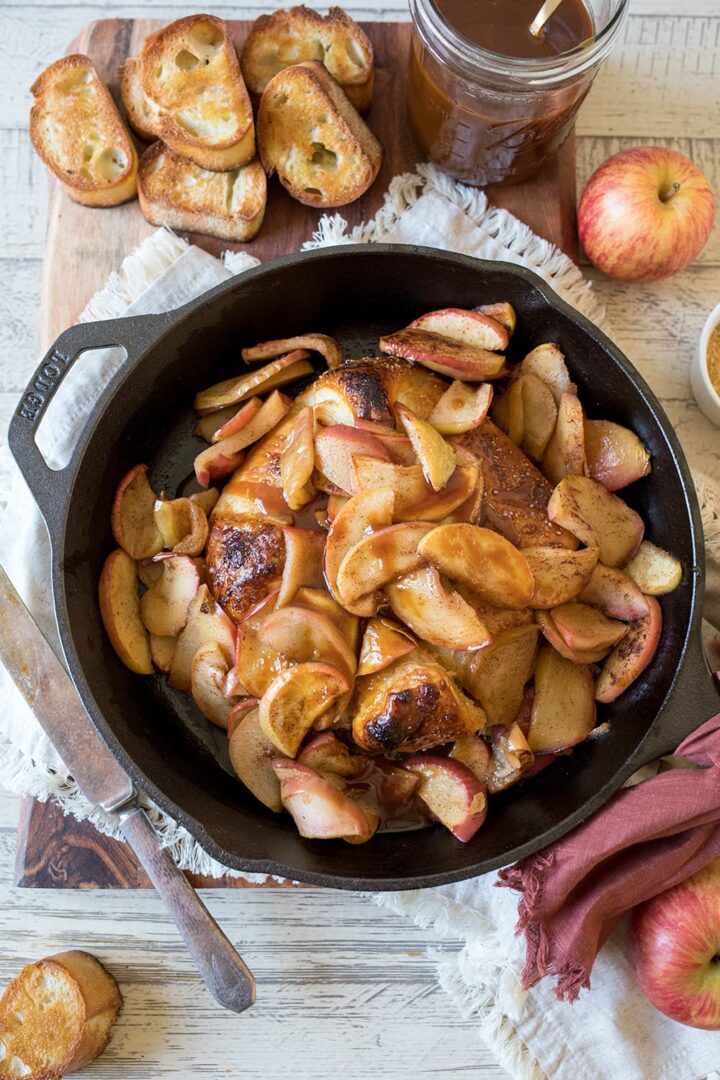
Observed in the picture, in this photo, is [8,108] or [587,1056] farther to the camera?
[8,108]

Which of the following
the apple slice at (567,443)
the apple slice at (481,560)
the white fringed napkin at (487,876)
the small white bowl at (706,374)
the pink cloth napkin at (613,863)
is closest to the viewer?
the apple slice at (481,560)

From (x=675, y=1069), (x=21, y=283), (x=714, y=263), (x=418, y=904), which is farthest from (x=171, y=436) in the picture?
(x=675, y=1069)

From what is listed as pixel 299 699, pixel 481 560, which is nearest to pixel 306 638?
pixel 299 699

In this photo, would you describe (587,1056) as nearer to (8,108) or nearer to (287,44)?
(287,44)

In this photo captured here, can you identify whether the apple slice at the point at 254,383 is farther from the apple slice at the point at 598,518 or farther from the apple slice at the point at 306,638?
the apple slice at the point at 598,518

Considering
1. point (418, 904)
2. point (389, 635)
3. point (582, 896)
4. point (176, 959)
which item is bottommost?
point (176, 959)

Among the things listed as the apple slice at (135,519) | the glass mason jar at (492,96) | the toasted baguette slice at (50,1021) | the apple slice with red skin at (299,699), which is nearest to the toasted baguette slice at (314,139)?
the glass mason jar at (492,96)

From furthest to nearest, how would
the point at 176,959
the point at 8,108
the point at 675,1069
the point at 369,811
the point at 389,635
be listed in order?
the point at 8,108, the point at 176,959, the point at 675,1069, the point at 369,811, the point at 389,635
